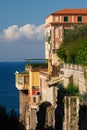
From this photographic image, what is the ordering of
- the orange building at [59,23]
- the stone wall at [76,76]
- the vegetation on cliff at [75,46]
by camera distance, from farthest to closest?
the orange building at [59,23], the vegetation on cliff at [75,46], the stone wall at [76,76]

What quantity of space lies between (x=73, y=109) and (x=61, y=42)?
3277 cm

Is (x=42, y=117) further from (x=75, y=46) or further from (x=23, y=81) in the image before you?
(x=23, y=81)

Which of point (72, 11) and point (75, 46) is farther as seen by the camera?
point (72, 11)

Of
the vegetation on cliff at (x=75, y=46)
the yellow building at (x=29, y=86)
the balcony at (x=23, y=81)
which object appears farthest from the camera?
the balcony at (x=23, y=81)

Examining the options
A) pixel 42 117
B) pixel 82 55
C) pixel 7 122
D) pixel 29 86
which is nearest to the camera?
pixel 82 55

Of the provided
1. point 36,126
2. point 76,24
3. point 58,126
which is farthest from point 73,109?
point 76,24

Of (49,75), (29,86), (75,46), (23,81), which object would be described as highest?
(75,46)

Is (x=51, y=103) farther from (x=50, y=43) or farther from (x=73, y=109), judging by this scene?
(x=50, y=43)

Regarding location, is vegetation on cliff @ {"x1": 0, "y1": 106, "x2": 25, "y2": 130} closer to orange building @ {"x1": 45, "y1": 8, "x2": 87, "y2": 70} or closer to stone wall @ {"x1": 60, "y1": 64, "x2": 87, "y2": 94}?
stone wall @ {"x1": 60, "y1": 64, "x2": 87, "y2": 94}

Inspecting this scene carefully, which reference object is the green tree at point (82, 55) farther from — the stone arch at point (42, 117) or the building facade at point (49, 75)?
the stone arch at point (42, 117)

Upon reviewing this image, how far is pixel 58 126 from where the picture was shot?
37219mm

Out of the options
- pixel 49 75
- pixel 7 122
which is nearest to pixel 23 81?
pixel 49 75

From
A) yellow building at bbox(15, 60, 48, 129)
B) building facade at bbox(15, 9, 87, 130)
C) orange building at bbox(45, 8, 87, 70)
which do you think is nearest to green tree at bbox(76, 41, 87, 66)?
building facade at bbox(15, 9, 87, 130)

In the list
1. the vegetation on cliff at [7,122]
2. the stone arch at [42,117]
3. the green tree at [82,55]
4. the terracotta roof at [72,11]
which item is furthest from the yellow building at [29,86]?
the green tree at [82,55]
